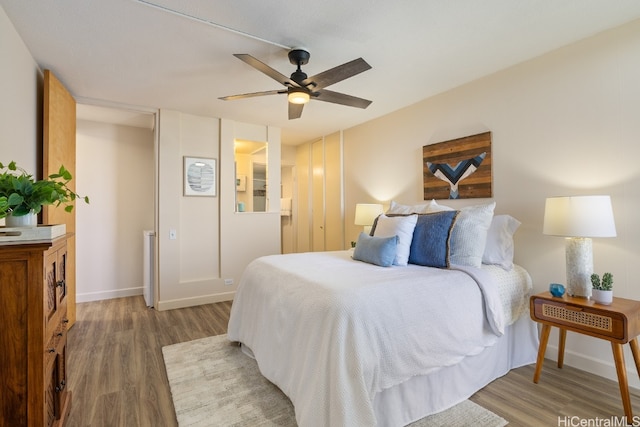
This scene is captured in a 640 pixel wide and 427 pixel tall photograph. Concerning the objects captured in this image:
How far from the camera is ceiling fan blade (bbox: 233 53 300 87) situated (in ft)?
6.61

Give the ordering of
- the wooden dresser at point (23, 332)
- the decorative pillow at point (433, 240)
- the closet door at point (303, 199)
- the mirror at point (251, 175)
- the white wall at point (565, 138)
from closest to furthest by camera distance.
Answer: the wooden dresser at point (23, 332)
the white wall at point (565, 138)
the decorative pillow at point (433, 240)
the mirror at point (251, 175)
the closet door at point (303, 199)

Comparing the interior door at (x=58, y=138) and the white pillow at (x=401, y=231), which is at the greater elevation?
the interior door at (x=58, y=138)

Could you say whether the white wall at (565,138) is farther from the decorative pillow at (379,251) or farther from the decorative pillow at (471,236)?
the decorative pillow at (379,251)

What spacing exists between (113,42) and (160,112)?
158 centimetres

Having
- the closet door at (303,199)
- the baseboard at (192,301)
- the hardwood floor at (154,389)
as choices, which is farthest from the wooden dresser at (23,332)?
the closet door at (303,199)

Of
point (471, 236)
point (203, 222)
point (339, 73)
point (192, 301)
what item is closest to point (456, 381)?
point (471, 236)

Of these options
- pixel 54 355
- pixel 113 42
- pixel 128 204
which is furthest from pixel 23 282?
pixel 128 204

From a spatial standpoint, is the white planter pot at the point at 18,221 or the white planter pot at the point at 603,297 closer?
the white planter pot at the point at 18,221

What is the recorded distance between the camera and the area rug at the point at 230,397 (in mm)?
1743

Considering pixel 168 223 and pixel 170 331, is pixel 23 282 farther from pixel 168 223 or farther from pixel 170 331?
pixel 168 223

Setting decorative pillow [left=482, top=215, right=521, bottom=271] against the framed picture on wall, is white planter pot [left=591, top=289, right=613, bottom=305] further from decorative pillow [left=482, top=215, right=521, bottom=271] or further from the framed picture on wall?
the framed picture on wall

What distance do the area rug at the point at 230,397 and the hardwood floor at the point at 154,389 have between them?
0.09m

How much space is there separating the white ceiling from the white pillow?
4.50 ft

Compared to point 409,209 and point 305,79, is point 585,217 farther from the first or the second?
point 305,79
